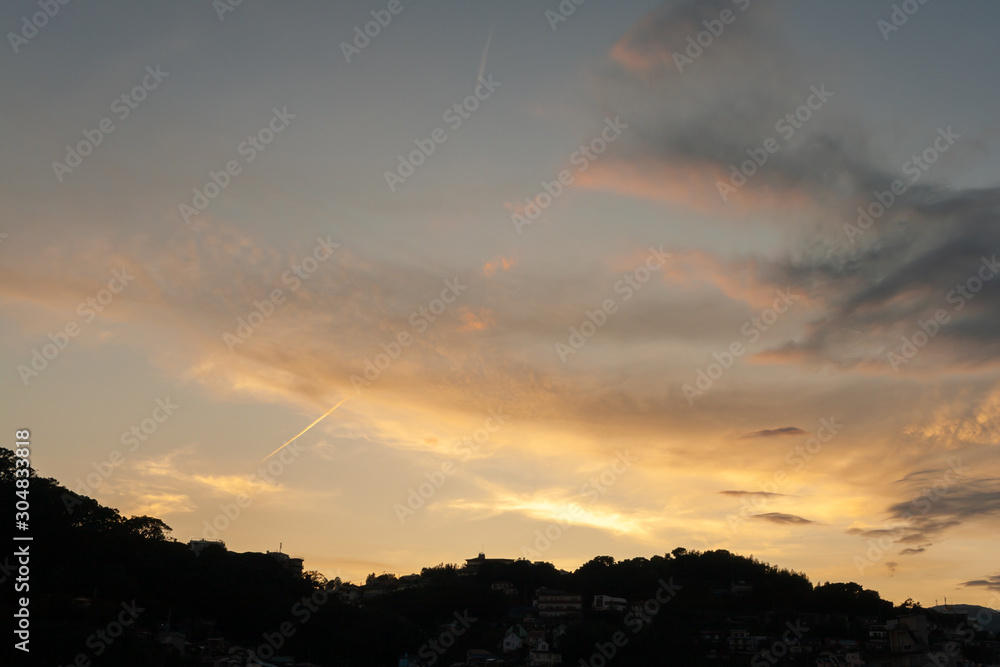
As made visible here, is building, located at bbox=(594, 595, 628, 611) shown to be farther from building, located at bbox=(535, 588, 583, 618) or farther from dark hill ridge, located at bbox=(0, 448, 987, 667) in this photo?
building, located at bbox=(535, 588, 583, 618)

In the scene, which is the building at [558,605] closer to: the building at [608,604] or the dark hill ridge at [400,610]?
the dark hill ridge at [400,610]

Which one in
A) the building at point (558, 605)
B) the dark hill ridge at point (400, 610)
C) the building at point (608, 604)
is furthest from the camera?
the building at point (558, 605)

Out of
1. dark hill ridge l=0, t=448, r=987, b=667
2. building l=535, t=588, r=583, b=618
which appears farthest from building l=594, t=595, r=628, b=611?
building l=535, t=588, r=583, b=618

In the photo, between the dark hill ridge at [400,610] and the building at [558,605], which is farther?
the building at [558,605]

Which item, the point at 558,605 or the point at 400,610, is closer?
the point at 400,610

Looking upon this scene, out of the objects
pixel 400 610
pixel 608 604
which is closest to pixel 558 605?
pixel 608 604

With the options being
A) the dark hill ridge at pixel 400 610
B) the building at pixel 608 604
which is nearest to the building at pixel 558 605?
the dark hill ridge at pixel 400 610

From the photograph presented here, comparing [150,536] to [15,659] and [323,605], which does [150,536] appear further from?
[15,659]

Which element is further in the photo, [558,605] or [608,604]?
[558,605]

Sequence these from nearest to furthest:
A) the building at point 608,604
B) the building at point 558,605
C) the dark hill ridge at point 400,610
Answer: the dark hill ridge at point 400,610, the building at point 608,604, the building at point 558,605

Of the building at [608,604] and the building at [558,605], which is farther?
the building at [558,605]

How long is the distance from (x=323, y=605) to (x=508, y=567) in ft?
109

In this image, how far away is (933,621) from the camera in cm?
8362

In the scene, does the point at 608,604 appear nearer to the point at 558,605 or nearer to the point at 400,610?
the point at 558,605
